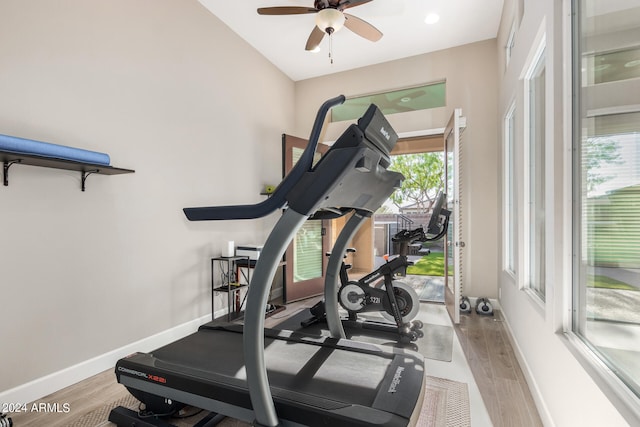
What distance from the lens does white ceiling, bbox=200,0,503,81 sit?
3.21 meters

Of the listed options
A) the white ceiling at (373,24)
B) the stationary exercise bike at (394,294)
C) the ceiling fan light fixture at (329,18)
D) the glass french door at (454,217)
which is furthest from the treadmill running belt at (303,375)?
the white ceiling at (373,24)

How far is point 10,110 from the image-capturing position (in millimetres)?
1816

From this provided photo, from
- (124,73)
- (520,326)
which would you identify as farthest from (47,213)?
(520,326)

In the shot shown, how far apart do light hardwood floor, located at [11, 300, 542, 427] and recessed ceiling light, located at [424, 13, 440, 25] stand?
130 inches

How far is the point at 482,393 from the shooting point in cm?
194

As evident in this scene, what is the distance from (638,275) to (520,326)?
5.37 feet

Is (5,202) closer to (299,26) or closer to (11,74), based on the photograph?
(11,74)

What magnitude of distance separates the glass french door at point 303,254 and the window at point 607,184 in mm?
3131

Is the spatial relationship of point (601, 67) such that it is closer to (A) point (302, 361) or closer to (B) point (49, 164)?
(A) point (302, 361)

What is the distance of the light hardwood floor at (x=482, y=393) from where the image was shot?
5.59 ft

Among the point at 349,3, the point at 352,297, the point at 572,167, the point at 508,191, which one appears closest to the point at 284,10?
the point at 349,3

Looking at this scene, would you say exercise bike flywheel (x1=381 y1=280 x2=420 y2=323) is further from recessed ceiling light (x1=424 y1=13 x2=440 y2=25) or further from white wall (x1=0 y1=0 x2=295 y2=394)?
recessed ceiling light (x1=424 y1=13 x2=440 y2=25)

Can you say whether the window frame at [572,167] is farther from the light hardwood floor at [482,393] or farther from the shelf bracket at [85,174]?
the shelf bracket at [85,174]

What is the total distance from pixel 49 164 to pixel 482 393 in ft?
9.93
